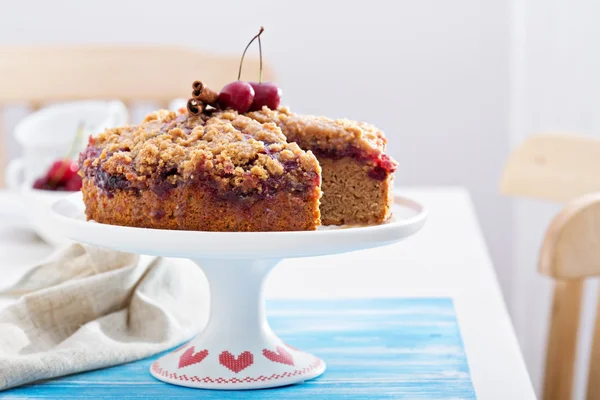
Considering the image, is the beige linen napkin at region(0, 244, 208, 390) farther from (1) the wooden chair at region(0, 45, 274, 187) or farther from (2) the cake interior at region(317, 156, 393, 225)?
(1) the wooden chair at region(0, 45, 274, 187)

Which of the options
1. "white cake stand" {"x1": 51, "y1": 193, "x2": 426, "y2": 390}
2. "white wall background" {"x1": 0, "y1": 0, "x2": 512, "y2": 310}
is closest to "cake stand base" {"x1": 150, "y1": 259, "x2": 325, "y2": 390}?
"white cake stand" {"x1": 51, "y1": 193, "x2": 426, "y2": 390}

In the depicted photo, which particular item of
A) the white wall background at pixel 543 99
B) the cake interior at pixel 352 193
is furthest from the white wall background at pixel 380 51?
the cake interior at pixel 352 193

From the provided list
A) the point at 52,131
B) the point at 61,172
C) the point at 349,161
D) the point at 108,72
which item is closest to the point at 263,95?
the point at 349,161

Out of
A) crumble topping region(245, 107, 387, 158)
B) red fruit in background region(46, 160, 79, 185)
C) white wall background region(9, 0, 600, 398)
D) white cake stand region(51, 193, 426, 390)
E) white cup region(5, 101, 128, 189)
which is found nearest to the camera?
white cake stand region(51, 193, 426, 390)

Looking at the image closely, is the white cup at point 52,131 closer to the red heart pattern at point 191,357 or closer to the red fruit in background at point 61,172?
the red fruit in background at point 61,172

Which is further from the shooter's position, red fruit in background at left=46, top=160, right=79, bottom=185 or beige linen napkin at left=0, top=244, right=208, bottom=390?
red fruit in background at left=46, top=160, right=79, bottom=185

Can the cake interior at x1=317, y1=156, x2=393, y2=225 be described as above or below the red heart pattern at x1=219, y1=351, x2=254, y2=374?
above
